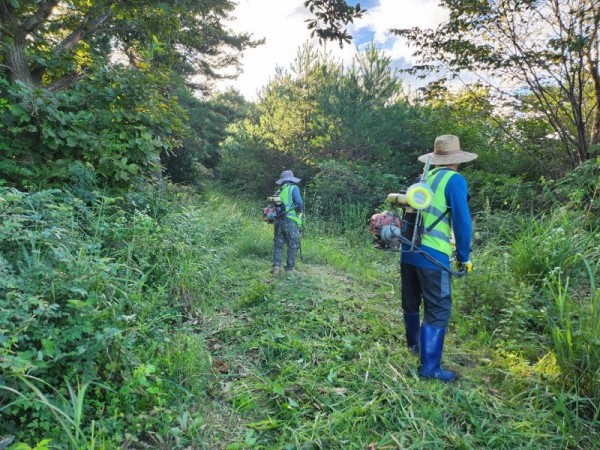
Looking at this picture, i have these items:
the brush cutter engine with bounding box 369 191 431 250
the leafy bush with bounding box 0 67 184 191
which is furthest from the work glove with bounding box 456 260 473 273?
the leafy bush with bounding box 0 67 184 191

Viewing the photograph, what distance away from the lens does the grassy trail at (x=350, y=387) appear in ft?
7.60

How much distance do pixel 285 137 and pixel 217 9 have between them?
7.90 meters

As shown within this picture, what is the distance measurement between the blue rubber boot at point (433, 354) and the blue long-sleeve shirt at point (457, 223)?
546mm

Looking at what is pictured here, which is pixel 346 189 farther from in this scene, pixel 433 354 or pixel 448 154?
pixel 433 354

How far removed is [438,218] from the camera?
120 inches

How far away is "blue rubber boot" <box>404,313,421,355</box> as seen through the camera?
3.41 metres

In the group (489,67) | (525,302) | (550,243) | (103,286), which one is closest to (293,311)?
(103,286)

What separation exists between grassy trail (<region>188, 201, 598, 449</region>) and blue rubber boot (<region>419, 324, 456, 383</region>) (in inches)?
4.2

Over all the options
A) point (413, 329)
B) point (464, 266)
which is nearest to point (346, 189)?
point (413, 329)

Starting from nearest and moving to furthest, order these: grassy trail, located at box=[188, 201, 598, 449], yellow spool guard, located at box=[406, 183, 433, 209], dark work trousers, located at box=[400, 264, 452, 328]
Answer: grassy trail, located at box=[188, 201, 598, 449] < yellow spool guard, located at box=[406, 183, 433, 209] < dark work trousers, located at box=[400, 264, 452, 328]

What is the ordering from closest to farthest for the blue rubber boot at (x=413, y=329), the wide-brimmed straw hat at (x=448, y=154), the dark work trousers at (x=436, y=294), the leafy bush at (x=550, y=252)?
1. the dark work trousers at (x=436, y=294)
2. the wide-brimmed straw hat at (x=448, y=154)
3. the blue rubber boot at (x=413, y=329)
4. the leafy bush at (x=550, y=252)

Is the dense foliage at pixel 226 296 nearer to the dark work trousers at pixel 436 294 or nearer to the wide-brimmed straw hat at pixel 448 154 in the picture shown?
the dark work trousers at pixel 436 294

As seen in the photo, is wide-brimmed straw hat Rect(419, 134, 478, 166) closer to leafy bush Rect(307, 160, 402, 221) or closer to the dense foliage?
the dense foliage

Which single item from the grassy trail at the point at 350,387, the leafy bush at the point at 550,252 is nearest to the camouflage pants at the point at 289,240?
the grassy trail at the point at 350,387
